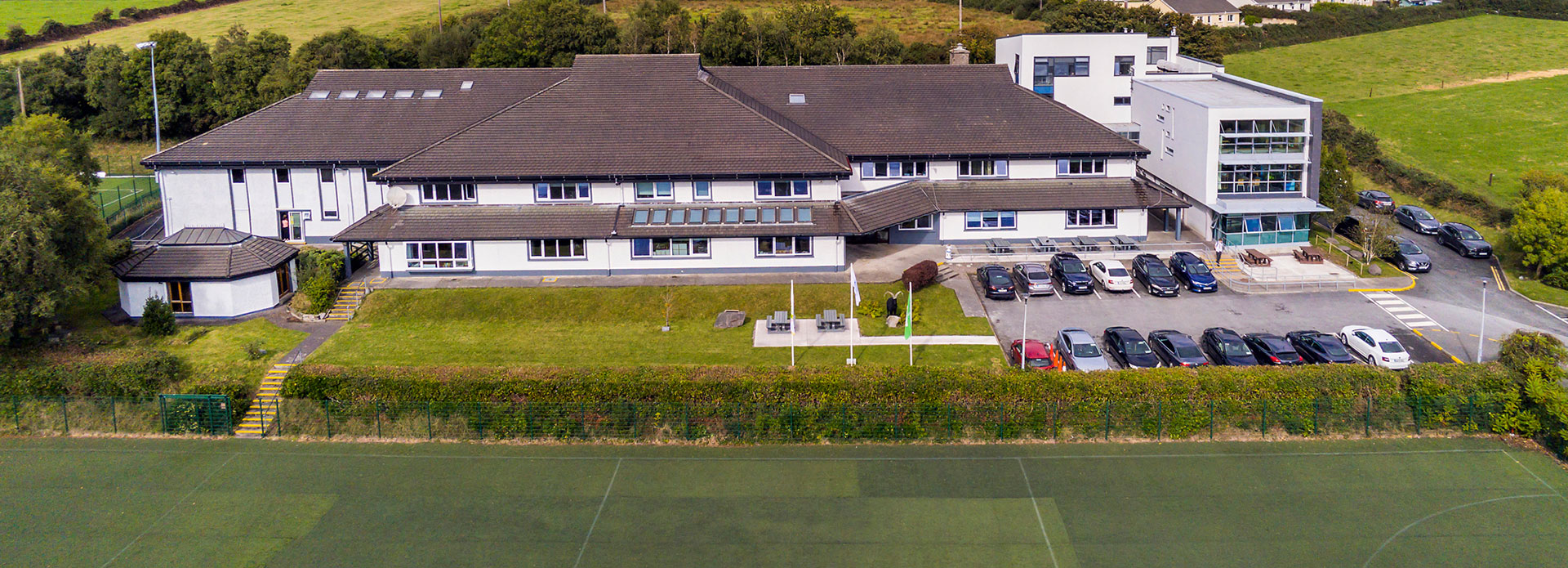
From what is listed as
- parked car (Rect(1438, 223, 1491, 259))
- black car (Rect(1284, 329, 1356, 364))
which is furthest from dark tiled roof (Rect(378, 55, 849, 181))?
parked car (Rect(1438, 223, 1491, 259))

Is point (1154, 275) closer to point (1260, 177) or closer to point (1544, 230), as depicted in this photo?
point (1260, 177)

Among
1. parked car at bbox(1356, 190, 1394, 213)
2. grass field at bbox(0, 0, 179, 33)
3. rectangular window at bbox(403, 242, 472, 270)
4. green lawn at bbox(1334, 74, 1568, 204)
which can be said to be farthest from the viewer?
grass field at bbox(0, 0, 179, 33)

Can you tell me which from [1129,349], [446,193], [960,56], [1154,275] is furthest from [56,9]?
[1129,349]

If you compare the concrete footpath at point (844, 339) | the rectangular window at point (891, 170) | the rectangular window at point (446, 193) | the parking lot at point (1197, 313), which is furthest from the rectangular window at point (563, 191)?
the parking lot at point (1197, 313)

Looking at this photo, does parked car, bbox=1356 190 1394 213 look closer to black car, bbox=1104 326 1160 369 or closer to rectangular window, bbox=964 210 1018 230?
rectangular window, bbox=964 210 1018 230

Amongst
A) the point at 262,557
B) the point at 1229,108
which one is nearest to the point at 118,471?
the point at 262,557

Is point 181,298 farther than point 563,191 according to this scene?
No

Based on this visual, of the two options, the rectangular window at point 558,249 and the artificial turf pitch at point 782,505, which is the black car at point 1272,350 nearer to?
the artificial turf pitch at point 782,505
